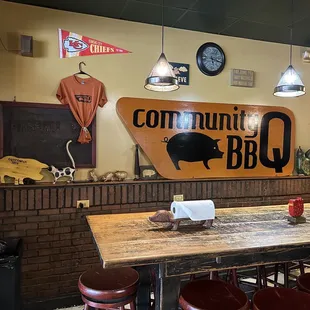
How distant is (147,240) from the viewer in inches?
69.8

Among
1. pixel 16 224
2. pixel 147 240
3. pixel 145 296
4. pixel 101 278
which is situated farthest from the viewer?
pixel 16 224

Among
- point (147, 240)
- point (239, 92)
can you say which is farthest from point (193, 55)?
point (147, 240)

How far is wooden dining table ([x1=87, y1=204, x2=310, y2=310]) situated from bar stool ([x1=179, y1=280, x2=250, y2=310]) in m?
0.13

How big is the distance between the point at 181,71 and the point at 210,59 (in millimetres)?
403

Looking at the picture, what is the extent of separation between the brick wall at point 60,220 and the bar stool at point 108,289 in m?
0.95

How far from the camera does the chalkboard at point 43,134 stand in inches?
107

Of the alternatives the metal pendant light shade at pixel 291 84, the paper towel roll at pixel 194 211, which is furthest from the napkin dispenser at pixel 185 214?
the metal pendant light shade at pixel 291 84

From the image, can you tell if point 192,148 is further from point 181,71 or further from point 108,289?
point 108,289

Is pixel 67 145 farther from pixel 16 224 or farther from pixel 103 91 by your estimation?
pixel 16 224

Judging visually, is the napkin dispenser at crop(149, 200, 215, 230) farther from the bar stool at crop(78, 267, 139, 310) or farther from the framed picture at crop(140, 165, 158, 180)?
the framed picture at crop(140, 165, 158, 180)

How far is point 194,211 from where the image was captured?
6.42 ft

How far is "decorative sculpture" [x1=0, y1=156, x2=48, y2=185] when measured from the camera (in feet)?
8.82

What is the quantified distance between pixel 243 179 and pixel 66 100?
2.14 m

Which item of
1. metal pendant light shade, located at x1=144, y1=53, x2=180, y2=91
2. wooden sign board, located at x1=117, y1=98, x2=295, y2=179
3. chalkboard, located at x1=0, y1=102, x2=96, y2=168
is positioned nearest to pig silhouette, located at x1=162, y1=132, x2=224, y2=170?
wooden sign board, located at x1=117, y1=98, x2=295, y2=179
